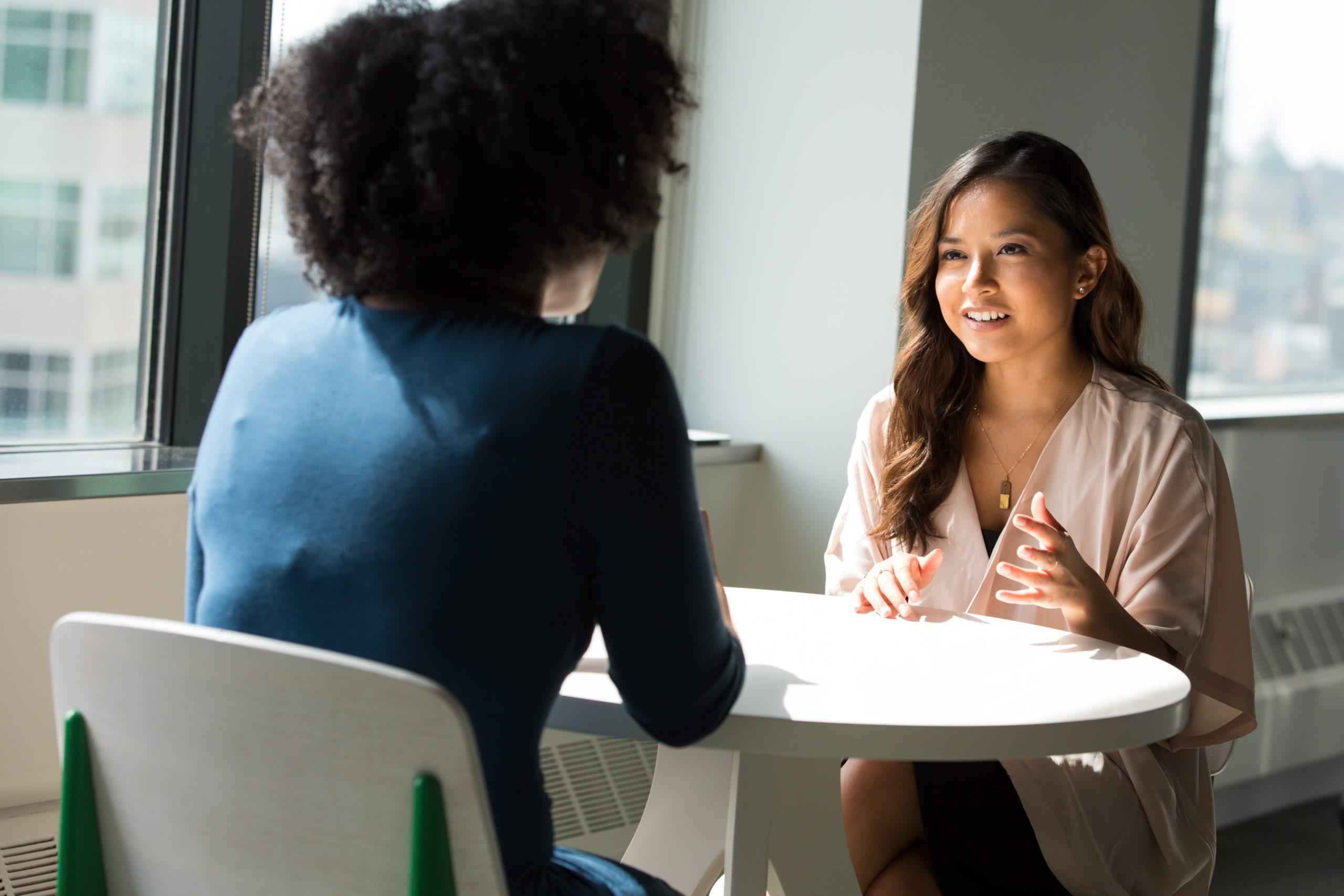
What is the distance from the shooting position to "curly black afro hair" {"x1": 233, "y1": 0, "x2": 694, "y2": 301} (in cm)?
95

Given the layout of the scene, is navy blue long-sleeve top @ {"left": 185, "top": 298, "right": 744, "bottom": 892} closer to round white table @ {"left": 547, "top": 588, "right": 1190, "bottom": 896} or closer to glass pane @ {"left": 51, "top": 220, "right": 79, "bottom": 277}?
round white table @ {"left": 547, "top": 588, "right": 1190, "bottom": 896}

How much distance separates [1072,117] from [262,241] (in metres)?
1.89

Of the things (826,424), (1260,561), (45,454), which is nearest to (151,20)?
(45,454)

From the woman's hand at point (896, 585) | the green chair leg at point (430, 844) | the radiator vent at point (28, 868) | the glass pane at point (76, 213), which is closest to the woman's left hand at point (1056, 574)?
the woman's hand at point (896, 585)

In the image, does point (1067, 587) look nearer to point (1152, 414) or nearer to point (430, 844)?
point (1152, 414)

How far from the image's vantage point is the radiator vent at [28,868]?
179 centimetres

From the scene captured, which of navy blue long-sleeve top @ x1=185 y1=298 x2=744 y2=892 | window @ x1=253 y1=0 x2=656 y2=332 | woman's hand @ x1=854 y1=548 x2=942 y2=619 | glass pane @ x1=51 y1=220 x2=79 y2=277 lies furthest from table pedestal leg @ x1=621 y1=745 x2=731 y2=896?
glass pane @ x1=51 y1=220 x2=79 y2=277

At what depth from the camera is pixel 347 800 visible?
0.84m

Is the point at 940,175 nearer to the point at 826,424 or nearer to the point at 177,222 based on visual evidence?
the point at 826,424

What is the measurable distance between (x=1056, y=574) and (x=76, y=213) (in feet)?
5.70

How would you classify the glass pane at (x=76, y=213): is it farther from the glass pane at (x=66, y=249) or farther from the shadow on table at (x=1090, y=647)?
the shadow on table at (x=1090, y=647)

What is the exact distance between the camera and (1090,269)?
196 centimetres

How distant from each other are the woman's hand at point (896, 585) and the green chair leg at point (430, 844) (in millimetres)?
918

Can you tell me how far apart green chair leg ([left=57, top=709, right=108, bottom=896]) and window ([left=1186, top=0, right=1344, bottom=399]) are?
10.9ft
